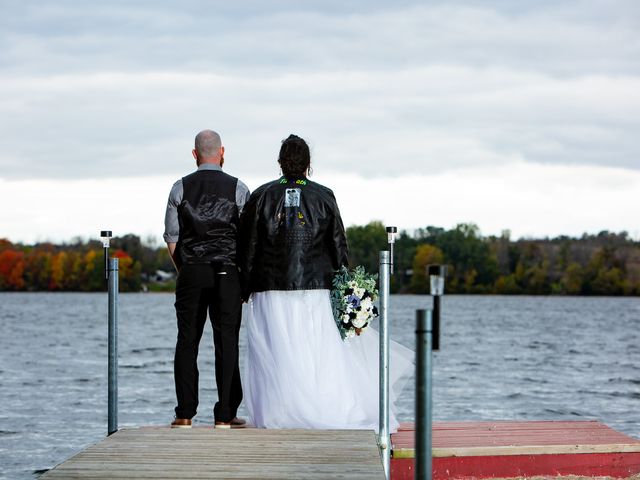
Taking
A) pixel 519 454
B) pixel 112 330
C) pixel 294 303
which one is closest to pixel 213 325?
pixel 294 303

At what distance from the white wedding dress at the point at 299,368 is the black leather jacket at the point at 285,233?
5.0 inches

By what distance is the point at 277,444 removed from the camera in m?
6.75

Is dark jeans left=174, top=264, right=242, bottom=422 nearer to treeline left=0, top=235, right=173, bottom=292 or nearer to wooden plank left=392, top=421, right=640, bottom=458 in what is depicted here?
wooden plank left=392, top=421, right=640, bottom=458

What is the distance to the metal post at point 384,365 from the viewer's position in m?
7.61

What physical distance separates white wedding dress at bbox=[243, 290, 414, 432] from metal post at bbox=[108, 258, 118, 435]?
0.96m

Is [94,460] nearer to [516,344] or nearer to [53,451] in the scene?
[53,451]

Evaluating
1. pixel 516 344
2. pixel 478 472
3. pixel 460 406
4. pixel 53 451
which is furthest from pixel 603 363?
pixel 478 472

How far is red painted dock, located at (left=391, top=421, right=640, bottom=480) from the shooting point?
26.5 ft

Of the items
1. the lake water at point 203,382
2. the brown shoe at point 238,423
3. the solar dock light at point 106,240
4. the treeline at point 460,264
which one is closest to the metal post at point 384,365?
the brown shoe at point 238,423

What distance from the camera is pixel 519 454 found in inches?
325

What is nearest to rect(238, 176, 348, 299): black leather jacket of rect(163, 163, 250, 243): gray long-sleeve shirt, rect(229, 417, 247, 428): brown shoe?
rect(163, 163, 250, 243): gray long-sleeve shirt

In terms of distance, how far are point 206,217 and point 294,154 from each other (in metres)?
0.80

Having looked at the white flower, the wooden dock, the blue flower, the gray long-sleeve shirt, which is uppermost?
the gray long-sleeve shirt

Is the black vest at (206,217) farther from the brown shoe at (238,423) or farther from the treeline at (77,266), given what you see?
the treeline at (77,266)
